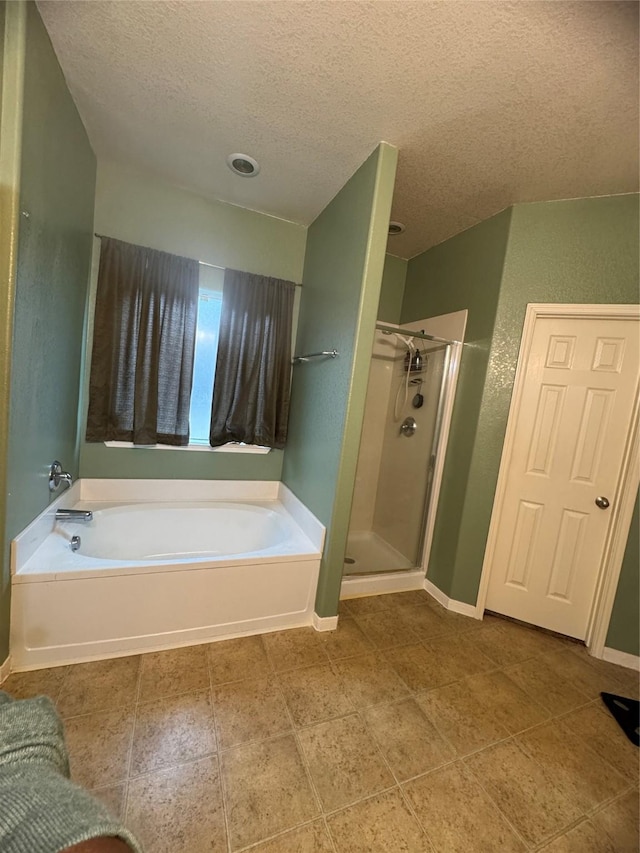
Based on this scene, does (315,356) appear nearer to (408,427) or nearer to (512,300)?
(408,427)

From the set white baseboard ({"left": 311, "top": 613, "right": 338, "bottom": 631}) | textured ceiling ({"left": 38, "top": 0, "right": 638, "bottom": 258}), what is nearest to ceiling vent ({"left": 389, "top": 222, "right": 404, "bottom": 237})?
textured ceiling ({"left": 38, "top": 0, "right": 638, "bottom": 258})

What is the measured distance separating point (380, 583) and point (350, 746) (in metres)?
1.11

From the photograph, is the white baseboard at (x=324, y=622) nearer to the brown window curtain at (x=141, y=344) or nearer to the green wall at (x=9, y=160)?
the brown window curtain at (x=141, y=344)

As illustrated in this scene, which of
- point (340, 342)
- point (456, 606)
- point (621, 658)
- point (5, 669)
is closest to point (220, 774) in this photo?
point (5, 669)

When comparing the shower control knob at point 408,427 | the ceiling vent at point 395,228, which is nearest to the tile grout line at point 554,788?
the shower control knob at point 408,427

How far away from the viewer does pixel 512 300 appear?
1929 mm

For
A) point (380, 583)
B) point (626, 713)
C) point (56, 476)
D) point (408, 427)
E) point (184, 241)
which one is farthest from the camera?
point (408, 427)

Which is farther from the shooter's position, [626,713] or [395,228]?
[395,228]

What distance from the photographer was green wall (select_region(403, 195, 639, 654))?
1.74m

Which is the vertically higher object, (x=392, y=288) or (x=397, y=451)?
(x=392, y=288)

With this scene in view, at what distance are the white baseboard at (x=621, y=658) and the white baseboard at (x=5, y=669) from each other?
2995 mm

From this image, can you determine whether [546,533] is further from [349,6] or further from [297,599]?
[349,6]

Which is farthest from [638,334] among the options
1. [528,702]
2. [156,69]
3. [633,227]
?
[156,69]

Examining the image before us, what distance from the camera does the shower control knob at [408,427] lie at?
264cm
